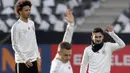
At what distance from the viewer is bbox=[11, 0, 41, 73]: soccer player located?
19.1 feet

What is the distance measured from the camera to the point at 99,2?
1060 centimetres


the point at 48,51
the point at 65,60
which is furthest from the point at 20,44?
the point at 48,51

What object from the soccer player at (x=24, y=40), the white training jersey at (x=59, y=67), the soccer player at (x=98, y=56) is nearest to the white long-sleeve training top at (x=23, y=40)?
the soccer player at (x=24, y=40)

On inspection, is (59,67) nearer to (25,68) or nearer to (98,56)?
(25,68)

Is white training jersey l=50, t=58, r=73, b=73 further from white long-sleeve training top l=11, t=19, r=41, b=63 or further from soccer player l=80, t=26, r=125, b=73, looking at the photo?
soccer player l=80, t=26, r=125, b=73

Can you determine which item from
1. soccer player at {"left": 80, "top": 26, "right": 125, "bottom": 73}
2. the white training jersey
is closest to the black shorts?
the white training jersey

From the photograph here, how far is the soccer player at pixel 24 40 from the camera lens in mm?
5836

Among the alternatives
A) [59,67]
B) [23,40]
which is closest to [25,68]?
[23,40]

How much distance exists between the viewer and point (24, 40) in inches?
230

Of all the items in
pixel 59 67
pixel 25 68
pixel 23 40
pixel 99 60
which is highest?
pixel 23 40

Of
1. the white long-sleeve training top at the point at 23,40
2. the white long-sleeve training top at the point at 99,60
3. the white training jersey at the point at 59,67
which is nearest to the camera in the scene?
the white training jersey at the point at 59,67

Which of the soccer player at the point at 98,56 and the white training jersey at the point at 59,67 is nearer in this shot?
the white training jersey at the point at 59,67

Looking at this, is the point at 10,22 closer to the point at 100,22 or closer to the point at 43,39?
the point at 43,39

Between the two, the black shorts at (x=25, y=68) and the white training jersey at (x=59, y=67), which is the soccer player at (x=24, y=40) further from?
the white training jersey at (x=59, y=67)
